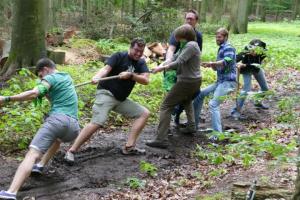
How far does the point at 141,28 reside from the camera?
76.9 ft

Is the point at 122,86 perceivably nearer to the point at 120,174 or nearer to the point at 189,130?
the point at 120,174

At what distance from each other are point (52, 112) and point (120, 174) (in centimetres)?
154

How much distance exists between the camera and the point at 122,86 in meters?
7.87

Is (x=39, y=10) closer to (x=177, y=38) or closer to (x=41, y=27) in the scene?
(x=41, y=27)

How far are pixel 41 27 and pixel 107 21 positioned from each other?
40.7 ft

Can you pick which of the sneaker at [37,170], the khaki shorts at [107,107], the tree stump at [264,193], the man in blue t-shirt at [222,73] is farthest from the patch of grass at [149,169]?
the tree stump at [264,193]

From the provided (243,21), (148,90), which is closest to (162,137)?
(148,90)

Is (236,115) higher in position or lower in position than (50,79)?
lower

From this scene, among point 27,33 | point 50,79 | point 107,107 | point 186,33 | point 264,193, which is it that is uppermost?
point 186,33

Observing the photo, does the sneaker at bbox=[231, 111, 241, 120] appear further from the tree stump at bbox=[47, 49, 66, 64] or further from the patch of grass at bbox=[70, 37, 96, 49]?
the patch of grass at bbox=[70, 37, 96, 49]

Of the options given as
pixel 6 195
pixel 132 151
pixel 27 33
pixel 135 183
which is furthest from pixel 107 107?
pixel 27 33

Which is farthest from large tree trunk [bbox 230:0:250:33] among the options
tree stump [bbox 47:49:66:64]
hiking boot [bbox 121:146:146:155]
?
hiking boot [bbox 121:146:146:155]

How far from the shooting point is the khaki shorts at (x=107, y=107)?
25.2 feet

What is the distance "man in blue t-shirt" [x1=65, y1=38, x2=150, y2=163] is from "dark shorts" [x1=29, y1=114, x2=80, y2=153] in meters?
0.93
